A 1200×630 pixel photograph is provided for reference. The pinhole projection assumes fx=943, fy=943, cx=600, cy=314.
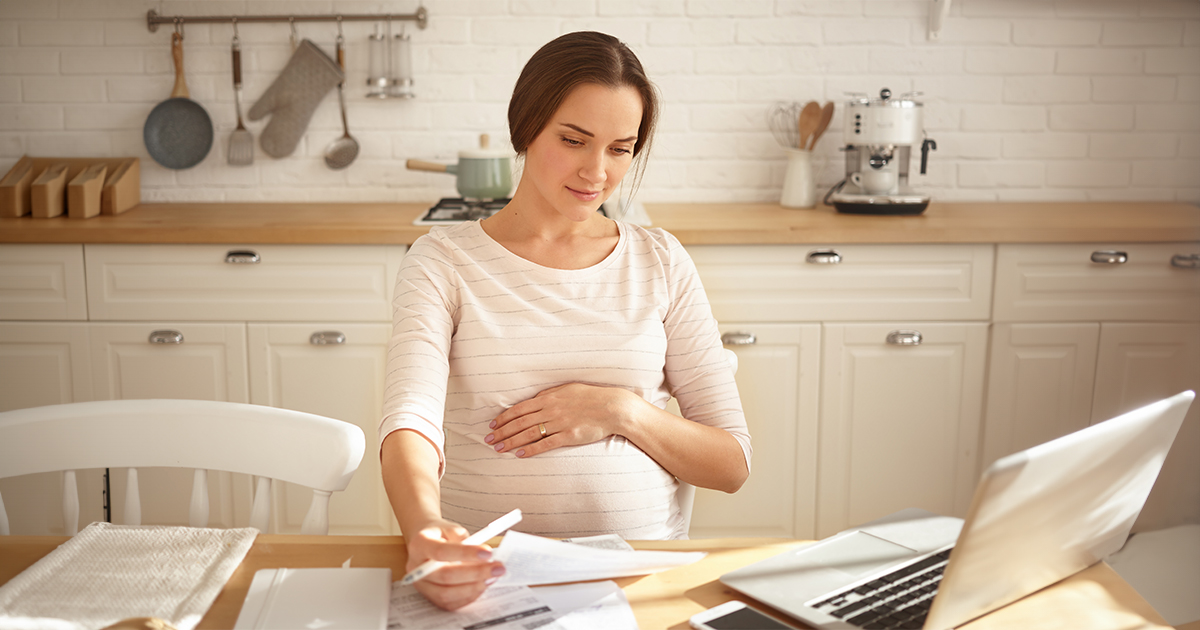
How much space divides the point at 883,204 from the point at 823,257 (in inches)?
12.9

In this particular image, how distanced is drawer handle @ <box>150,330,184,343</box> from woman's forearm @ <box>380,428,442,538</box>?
4.75 ft

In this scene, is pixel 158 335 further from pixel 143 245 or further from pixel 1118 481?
pixel 1118 481

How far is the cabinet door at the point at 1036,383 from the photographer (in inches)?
93.5

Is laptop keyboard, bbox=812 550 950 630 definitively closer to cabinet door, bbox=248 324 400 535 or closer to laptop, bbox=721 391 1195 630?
laptop, bbox=721 391 1195 630

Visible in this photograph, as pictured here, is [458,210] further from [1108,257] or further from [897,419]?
[1108,257]

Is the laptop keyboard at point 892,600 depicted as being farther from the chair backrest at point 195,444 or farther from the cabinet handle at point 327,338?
the cabinet handle at point 327,338

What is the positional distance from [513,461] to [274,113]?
6.23 feet

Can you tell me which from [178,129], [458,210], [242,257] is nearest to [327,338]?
[242,257]

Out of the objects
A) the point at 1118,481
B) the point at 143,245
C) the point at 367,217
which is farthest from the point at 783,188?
the point at 1118,481

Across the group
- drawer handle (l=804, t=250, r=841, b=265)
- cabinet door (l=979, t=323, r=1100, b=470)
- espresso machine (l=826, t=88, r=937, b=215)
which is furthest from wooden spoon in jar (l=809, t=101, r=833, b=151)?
cabinet door (l=979, t=323, r=1100, b=470)

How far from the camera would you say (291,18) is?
2699mm

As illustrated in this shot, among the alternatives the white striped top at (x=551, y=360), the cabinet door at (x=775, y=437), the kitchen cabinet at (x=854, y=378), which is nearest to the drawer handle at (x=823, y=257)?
the kitchen cabinet at (x=854, y=378)

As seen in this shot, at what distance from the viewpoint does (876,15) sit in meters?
2.76

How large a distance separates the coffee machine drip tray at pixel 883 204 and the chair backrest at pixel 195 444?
1.76 meters
